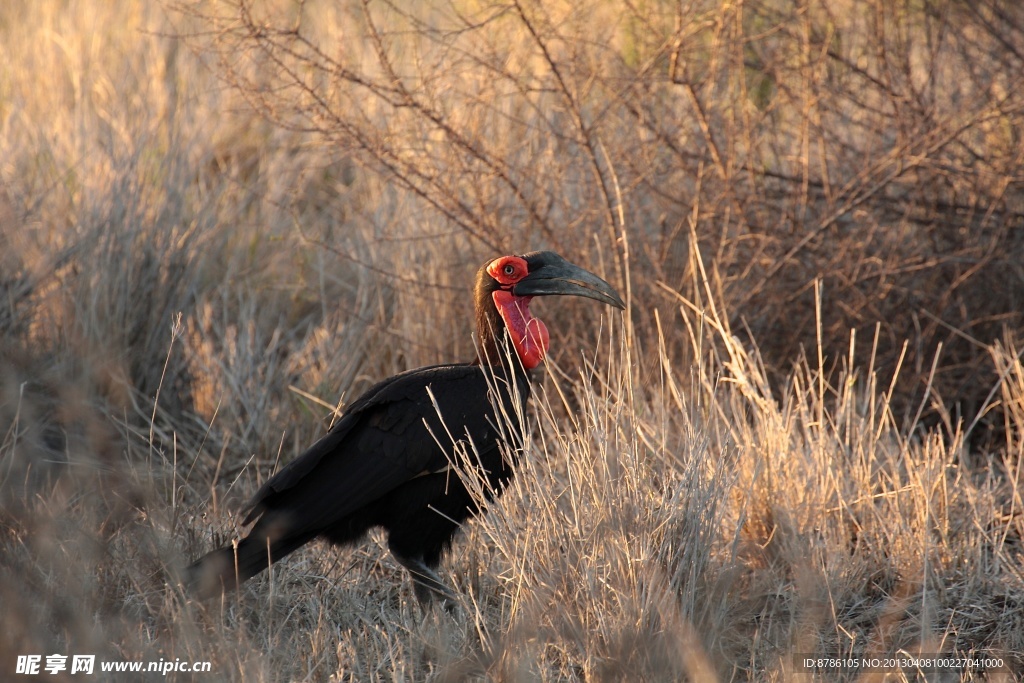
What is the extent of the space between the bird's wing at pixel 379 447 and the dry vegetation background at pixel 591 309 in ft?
1.12

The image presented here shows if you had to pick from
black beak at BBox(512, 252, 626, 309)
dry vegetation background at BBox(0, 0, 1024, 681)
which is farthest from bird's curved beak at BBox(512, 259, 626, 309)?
dry vegetation background at BBox(0, 0, 1024, 681)

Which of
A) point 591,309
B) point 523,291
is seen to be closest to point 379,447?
point 523,291

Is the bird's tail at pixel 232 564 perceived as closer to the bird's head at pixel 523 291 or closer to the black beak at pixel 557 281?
the bird's head at pixel 523 291

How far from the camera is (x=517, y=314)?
391 cm

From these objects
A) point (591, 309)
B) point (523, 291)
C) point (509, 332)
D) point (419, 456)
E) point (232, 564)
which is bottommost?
point (232, 564)

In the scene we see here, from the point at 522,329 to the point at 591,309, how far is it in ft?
4.55

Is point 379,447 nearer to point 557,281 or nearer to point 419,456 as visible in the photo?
point 419,456

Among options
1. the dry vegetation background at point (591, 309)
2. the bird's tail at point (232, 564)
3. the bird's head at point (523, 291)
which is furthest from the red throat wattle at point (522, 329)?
the bird's tail at point (232, 564)

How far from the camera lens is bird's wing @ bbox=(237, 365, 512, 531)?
→ 140 inches

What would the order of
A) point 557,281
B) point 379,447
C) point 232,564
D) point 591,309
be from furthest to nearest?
point 591,309, point 557,281, point 379,447, point 232,564

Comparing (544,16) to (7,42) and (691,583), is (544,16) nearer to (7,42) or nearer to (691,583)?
(691,583)

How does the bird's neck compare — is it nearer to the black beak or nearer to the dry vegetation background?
the black beak

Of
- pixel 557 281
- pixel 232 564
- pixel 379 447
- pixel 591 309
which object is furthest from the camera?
pixel 591 309

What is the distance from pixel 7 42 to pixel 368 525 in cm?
628
